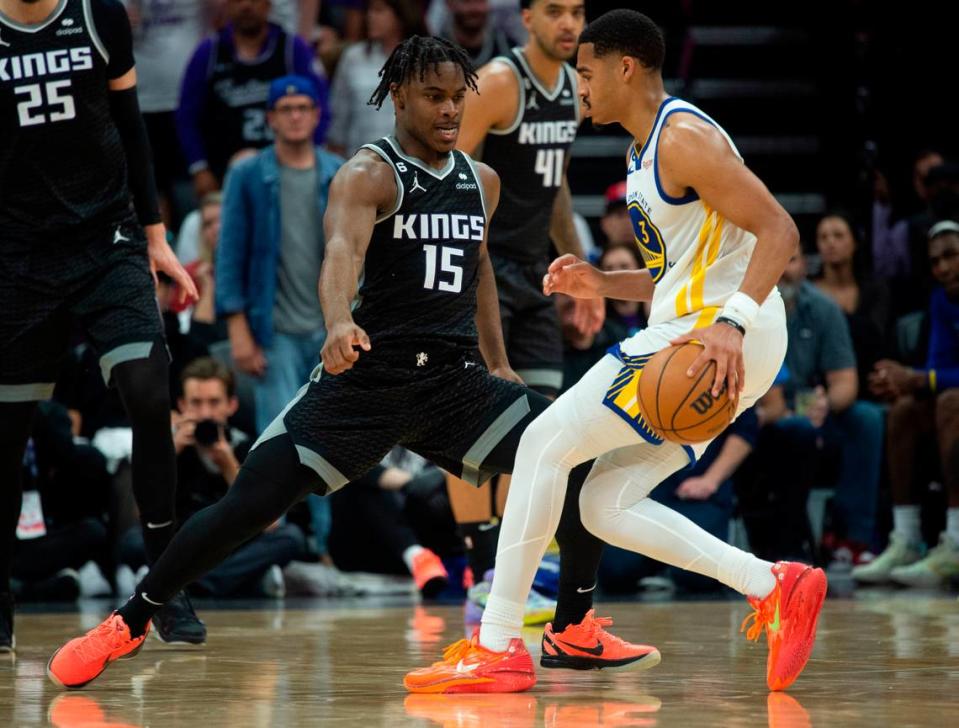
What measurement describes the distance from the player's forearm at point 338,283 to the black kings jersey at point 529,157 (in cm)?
→ 212

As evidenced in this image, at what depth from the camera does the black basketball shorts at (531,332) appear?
634 centimetres

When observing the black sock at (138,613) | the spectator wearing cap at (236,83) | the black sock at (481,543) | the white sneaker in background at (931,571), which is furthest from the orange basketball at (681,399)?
the spectator wearing cap at (236,83)

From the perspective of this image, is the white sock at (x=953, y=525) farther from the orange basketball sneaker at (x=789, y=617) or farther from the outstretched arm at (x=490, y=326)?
the orange basketball sneaker at (x=789, y=617)

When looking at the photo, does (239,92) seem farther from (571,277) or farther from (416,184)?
(571,277)

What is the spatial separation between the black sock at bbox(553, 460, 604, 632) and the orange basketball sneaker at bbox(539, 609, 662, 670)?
3 cm

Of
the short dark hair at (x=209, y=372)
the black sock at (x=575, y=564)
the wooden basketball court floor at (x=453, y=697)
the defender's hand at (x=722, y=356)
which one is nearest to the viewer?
the wooden basketball court floor at (x=453, y=697)

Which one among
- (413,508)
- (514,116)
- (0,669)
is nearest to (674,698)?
(0,669)

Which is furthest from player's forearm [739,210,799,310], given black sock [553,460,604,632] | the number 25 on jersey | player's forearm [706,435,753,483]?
player's forearm [706,435,753,483]

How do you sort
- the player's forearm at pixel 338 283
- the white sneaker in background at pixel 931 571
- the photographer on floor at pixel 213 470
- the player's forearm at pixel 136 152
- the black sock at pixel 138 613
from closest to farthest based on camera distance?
the player's forearm at pixel 338 283 < the black sock at pixel 138 613 < the player's forearm at pixel 136 152 < the photographer on floor at pixel 213 470 < the white sneaker in background at pixel 931 571

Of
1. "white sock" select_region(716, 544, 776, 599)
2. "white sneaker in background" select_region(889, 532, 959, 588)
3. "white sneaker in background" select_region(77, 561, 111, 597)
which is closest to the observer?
"white sock" select_region(716, 544, 776, 599)

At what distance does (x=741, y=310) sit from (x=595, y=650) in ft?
3.84

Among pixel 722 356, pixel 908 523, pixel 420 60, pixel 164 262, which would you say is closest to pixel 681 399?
pixel 722 356

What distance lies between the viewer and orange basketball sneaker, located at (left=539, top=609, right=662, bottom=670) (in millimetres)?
4512

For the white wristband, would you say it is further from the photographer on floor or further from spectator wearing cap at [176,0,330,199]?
spectator wearing cap at [176,0,330,199]
